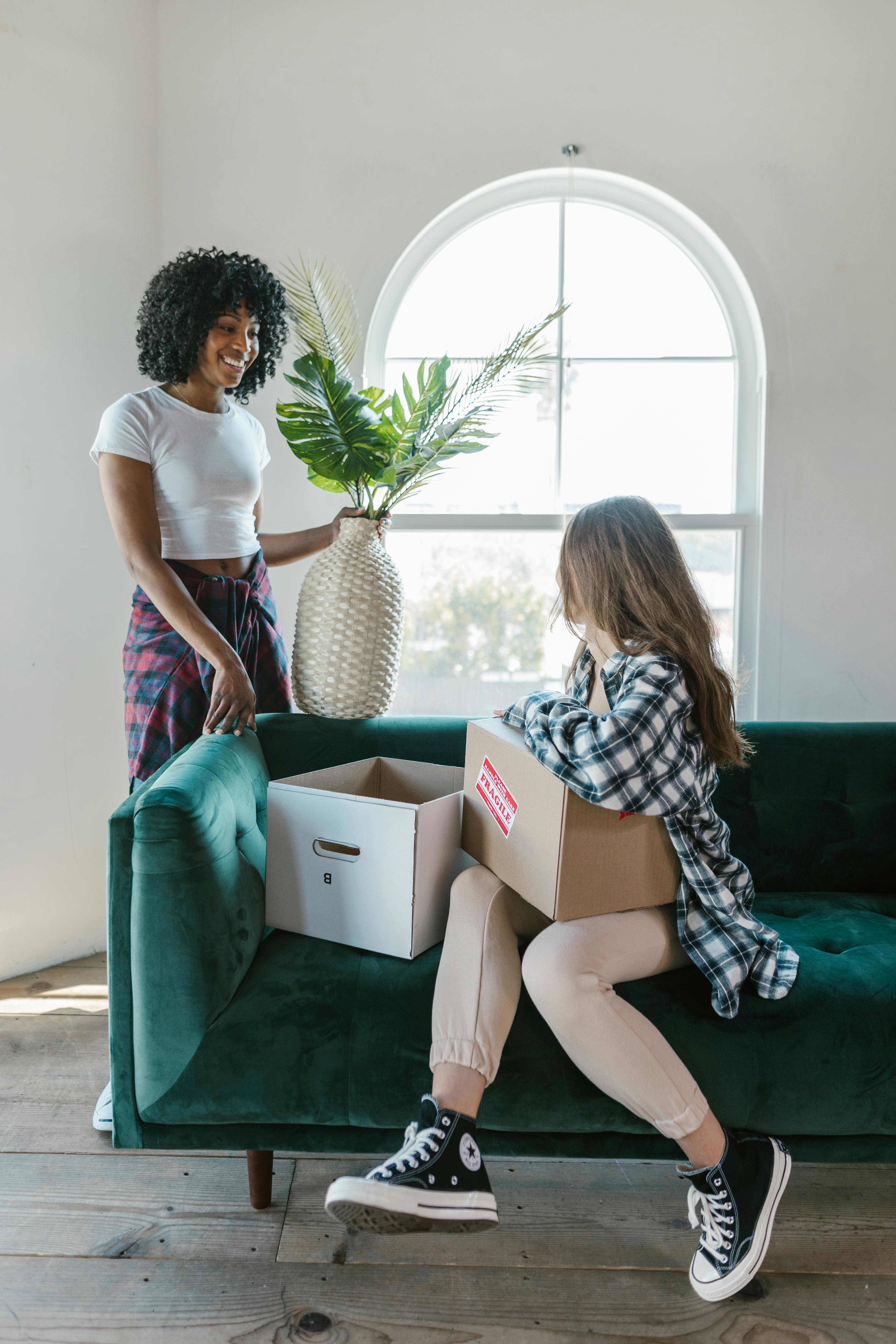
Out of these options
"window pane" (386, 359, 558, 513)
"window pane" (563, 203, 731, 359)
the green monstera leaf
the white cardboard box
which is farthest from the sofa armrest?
"window pane" (563, 203, 731, 359)

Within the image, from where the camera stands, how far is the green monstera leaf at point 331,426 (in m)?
1.89

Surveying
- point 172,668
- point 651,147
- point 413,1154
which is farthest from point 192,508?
point 651,147

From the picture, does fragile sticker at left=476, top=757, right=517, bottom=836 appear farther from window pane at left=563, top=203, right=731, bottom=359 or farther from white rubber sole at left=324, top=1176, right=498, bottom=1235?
window pane at left=563, top=203, right=731, bottom=359

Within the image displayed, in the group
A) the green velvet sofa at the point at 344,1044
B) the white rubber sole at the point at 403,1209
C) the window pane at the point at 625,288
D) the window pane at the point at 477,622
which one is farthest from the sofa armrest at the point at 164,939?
the window pane at the point at 625,288

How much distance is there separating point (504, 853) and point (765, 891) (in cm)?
76

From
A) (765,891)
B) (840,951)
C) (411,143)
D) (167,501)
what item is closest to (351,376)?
(411,143)

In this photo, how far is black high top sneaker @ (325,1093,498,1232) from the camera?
105 cm

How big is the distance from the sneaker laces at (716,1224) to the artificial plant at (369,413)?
1.49m

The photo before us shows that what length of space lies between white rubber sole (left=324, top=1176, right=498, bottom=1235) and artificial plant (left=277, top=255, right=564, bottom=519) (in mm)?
1397

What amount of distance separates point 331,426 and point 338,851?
98 centimetres

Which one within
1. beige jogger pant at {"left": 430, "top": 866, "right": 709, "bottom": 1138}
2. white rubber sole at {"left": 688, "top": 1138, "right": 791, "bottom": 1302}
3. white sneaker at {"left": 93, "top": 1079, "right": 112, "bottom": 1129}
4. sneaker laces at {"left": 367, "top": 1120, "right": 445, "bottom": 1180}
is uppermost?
beige jogger pant at {"left": 430, "top": 866, "right": 709, "bottom": 1138}

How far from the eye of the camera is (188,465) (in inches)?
67.9

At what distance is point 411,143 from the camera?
7.75 feet

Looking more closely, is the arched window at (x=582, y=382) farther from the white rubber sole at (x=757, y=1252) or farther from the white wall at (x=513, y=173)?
the white rubber sole at (x=757, y=1252)
